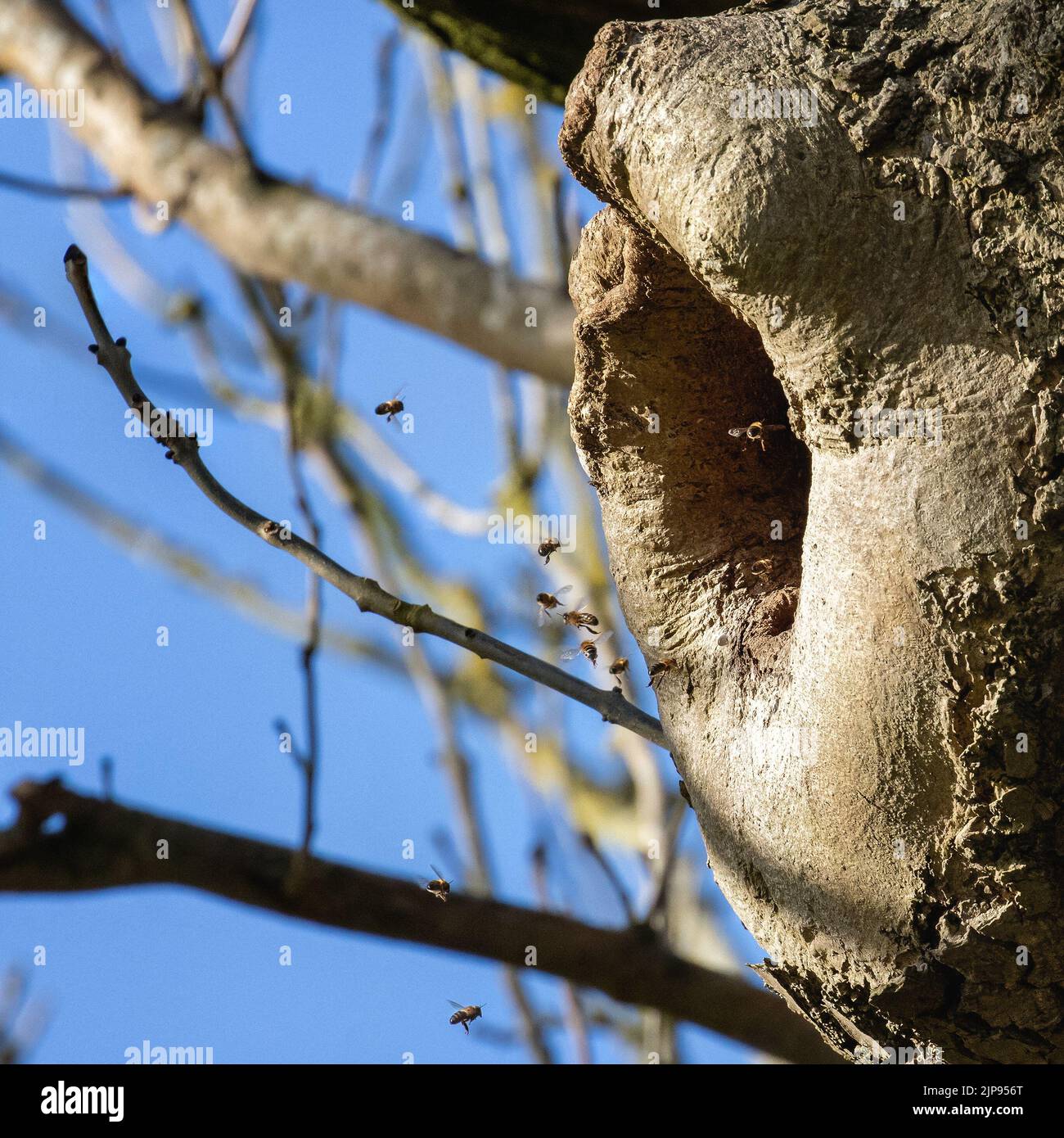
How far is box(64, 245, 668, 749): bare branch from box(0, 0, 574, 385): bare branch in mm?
1616

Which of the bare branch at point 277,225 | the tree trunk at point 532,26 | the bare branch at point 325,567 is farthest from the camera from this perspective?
the bare branch at point 277,225

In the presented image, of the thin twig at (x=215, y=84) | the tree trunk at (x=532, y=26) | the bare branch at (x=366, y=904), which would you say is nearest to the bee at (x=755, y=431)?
the tree trunk at (x=532, y=26)

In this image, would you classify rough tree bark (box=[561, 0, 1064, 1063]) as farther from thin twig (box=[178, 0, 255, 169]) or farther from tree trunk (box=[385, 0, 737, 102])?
thin twig (box=[178, 0, 255, 169])

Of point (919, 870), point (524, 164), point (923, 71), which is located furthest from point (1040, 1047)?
point (524, 164)

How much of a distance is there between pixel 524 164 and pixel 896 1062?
14.3 feet

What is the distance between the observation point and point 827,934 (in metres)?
1.38

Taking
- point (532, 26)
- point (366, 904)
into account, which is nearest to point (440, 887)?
point (366, 904)

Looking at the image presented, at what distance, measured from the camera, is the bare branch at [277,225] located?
319 centimetres

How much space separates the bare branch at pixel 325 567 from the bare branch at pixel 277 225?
5.30ft

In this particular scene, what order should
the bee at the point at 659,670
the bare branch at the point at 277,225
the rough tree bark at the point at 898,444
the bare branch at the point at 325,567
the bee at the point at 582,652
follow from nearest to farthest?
the rough tree bark at the point at 898,444, the bare branch at the point at 325,567, the bee at the point at 659,670, the bee at the point at 582,652, the bare branch at the point at 277,225

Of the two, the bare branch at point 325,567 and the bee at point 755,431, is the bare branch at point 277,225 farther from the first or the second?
the bare branch at point 325,567

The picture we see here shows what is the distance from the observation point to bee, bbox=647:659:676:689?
1.57 meters

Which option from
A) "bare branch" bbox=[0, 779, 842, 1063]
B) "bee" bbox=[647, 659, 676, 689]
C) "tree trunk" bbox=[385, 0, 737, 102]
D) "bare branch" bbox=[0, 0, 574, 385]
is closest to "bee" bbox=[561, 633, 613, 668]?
"bee" bbox=[647, 659, 676, 689]

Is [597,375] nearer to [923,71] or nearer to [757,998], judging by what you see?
[923,71]
